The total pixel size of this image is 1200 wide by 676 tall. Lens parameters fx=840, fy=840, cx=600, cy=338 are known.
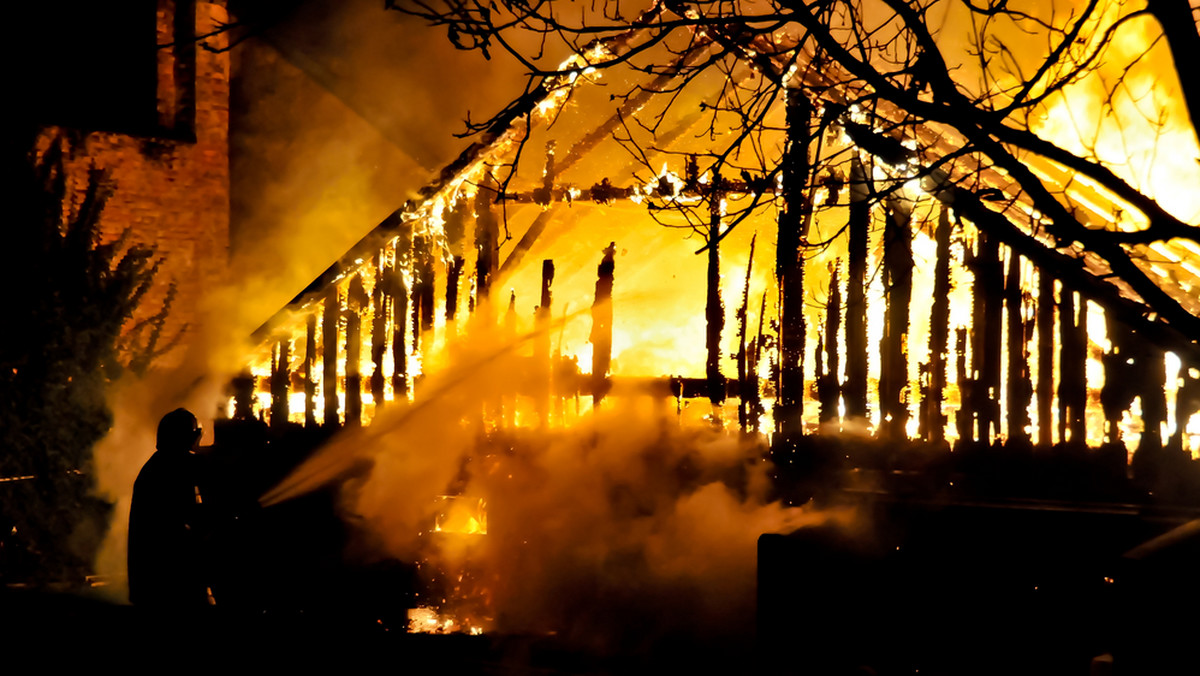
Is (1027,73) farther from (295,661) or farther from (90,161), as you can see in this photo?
(90,161)

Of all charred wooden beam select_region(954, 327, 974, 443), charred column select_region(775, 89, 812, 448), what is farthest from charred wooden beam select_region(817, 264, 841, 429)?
charred wooden beam select_region(954, 327, 974, 443)

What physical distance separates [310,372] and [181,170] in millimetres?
4596

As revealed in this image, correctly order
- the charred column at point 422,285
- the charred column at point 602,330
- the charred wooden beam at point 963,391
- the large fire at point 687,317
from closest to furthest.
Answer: the large fire at point 687,317 < the charred wooden beam at point 963,391 < the charred column at point 602,330 < the charred column at point 422,285

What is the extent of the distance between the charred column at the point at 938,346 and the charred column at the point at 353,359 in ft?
20.6

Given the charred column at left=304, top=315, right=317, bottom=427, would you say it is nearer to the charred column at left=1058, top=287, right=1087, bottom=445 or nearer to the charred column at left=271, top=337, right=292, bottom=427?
the charred column at left=271, top=337, right=292, bottom=427

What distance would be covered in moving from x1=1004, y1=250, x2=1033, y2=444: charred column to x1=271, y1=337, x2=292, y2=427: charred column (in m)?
7.94

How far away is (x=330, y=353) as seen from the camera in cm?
1005

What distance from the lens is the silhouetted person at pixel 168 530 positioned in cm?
598

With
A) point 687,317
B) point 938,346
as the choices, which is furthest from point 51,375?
point 938,346

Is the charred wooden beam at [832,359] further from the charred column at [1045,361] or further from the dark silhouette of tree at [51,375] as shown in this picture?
the dark silhouette of tree at [51,375]

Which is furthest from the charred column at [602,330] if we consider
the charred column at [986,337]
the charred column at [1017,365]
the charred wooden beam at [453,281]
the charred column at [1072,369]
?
the charred column at [1072,369]

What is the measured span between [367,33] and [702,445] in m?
9.32

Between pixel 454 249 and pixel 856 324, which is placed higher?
pixel 454 249

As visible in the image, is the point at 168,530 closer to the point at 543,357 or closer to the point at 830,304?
the point at 543,357
